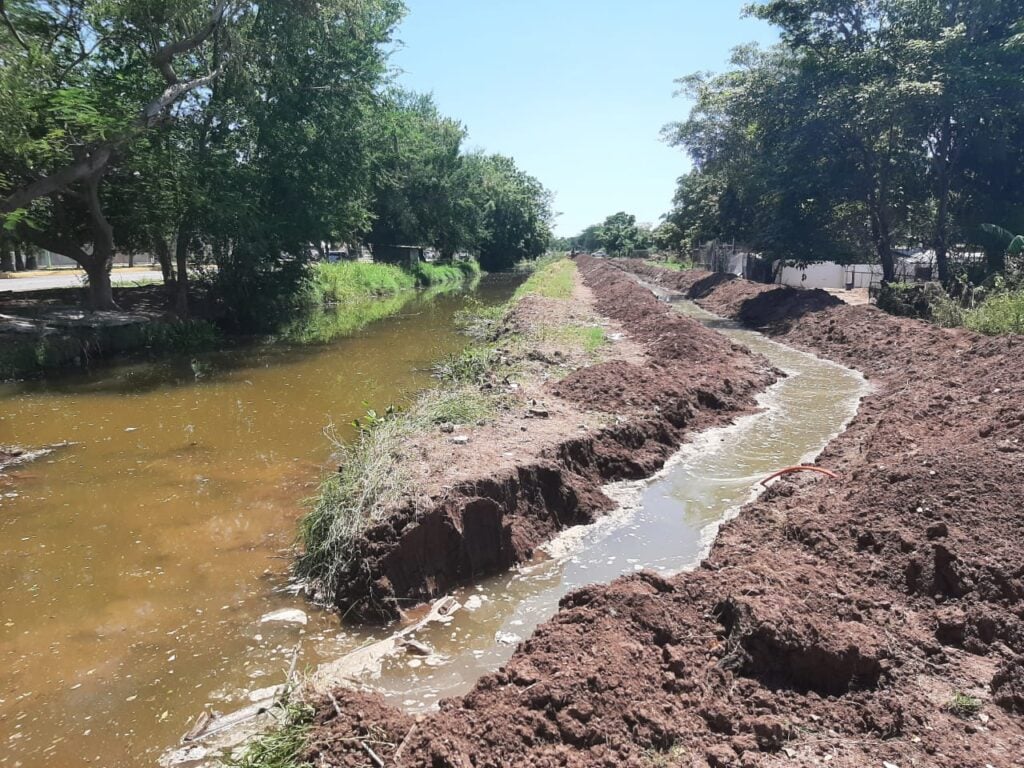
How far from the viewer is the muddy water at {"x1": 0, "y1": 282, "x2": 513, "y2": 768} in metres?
4.43

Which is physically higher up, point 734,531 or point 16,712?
point 734,531

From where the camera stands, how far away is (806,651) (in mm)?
3963

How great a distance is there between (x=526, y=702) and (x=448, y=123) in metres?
54.4

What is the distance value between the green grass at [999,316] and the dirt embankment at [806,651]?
10.1 m

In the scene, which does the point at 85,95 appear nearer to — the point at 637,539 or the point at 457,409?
the point at 457,409

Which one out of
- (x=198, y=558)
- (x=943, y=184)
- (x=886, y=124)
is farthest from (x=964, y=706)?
(x=943, y=184)

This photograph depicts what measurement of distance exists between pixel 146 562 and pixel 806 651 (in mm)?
5948

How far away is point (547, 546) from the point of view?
6754mm

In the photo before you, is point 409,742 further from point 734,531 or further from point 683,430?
point 683,430

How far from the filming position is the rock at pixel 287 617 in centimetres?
541

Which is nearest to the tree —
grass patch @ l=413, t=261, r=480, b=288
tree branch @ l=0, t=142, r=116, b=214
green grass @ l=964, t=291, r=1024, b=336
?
tree branch @ l=0, t=142, r=116, b=214

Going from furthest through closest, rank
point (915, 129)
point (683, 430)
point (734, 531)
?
point (915, 129) < point (683, 430) < point (734, 531)

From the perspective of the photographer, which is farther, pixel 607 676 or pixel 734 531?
pixel 734 531

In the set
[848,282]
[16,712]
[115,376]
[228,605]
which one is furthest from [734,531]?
[848,282]
